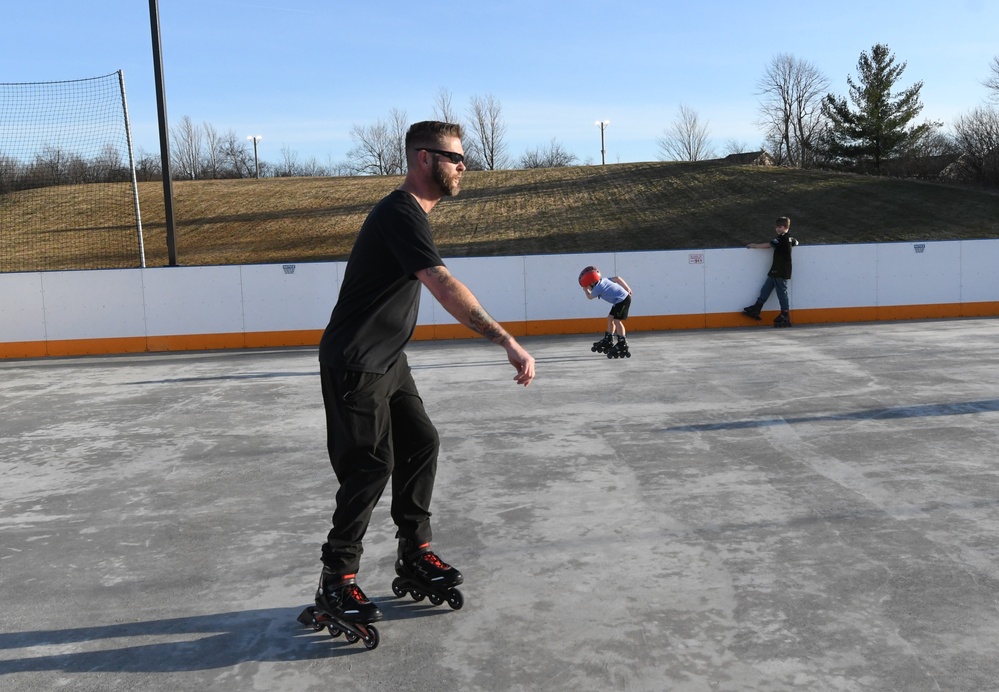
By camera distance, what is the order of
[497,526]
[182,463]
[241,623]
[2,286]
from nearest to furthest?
[241,623]
[497,526]
[182,463]
[2,286]

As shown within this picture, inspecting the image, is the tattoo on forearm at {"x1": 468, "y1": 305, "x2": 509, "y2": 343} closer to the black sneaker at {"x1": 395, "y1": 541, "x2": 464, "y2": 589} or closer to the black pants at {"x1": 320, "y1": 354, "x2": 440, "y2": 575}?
the black pants at {"x1": 320, "y1": 354, "x2": 440, "y2": 575}

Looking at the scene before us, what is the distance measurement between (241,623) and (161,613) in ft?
1.35

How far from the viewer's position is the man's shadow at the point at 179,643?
330 centimetres

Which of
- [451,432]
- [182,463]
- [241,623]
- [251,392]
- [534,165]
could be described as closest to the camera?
[241,623]

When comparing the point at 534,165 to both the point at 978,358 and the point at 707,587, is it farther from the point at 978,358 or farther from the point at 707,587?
the point at 707,587

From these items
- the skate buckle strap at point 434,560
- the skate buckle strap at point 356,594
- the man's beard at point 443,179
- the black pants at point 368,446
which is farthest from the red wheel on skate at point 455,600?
the man's beard at point 443,179

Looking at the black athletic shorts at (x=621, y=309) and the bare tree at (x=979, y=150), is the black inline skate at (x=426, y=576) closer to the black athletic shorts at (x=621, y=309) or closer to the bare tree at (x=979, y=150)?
the black athletic shorts at (x=621, y=309)

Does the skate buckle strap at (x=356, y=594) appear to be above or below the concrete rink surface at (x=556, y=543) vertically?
above

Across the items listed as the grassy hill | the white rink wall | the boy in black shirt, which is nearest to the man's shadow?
the white rink wall

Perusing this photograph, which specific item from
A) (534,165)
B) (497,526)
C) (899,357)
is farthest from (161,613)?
(534,165)

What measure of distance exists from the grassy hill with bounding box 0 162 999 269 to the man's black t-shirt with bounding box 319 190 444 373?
100ft

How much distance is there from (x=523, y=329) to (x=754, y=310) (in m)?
4.28

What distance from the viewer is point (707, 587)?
3873 mm

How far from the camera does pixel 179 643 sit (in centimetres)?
346
